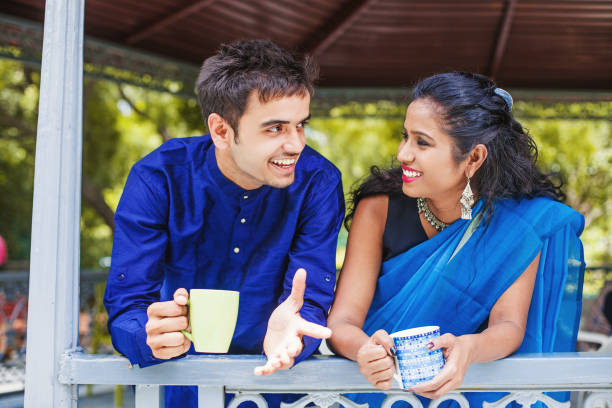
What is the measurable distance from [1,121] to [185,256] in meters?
8.70

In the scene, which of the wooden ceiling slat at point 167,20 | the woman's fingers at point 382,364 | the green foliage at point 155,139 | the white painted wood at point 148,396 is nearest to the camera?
the woman's fingers at point 382,364

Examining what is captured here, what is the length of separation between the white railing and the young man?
Result: 74 mm

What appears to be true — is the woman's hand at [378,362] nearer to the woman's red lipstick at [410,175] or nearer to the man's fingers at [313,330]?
the man's fingers at [313,330]

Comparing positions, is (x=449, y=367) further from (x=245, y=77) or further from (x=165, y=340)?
(x=245, y=77)

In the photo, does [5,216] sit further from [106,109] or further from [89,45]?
[89,45]

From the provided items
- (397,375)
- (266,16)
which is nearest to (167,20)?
(266,16)

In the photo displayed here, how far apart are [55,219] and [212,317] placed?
55 cm

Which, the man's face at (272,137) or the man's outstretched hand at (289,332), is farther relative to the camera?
the man's face at (272,137)

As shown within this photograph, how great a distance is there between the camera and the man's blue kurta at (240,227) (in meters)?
1.80

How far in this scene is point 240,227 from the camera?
187 cm

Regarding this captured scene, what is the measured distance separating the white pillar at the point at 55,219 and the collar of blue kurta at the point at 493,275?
1033mm

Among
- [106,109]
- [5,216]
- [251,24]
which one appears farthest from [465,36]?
[5,216]

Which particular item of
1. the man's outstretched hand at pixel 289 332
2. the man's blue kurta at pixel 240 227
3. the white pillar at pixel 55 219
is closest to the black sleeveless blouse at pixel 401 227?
the man's blue kurta at pixel 240 227

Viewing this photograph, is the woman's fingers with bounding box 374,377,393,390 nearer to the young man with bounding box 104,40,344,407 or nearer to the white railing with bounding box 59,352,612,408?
the white railing with bounding box 59,352,612,408
